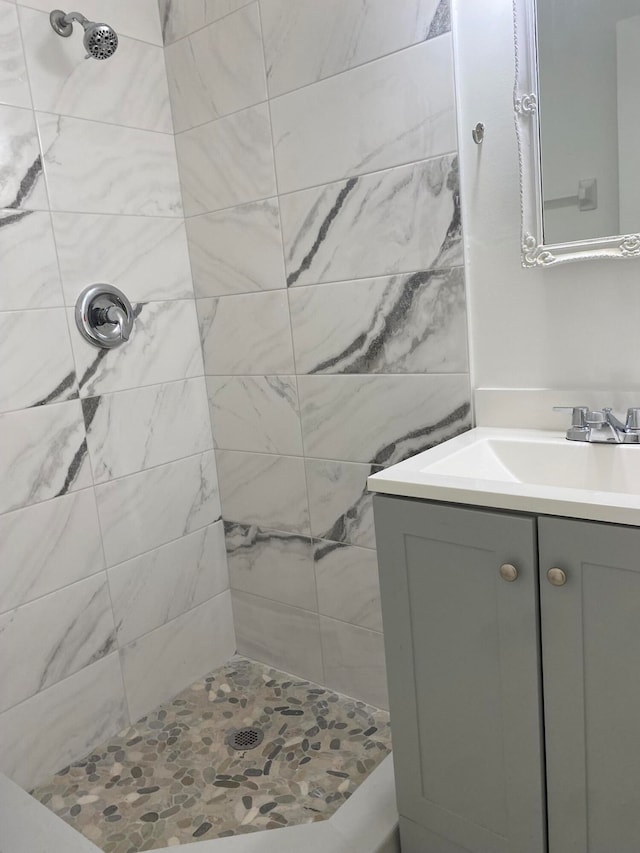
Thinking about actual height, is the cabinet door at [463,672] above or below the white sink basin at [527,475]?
below

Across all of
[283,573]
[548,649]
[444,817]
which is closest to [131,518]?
[283,573]

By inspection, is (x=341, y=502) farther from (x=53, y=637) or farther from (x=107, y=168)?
(x=107, y=168)

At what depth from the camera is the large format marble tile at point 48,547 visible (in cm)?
169

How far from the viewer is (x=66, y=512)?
5.91 ft

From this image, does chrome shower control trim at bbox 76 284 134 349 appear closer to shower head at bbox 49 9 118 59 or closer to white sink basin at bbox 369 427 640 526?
shower head at bbox 49 9 118 59

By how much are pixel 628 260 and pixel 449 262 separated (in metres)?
0.39

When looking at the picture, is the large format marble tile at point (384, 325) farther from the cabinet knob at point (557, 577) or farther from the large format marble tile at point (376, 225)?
the cabinet knob at point (557, 577)

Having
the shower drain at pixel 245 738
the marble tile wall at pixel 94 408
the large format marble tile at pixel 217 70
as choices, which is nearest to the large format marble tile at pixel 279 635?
the marble tile wall at pixel 94 408

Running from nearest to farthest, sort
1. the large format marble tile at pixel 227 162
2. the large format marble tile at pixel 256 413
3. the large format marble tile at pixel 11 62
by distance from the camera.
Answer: the large format marble tile at pixel 11 62
the large format marble tile at pixel 227 162
the large format marble tile at pixel 256 413

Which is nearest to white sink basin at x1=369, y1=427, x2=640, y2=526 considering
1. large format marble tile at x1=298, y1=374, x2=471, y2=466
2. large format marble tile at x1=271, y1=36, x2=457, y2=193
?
large format marble tile at x1=298, y1=374, x2=471, y2=466

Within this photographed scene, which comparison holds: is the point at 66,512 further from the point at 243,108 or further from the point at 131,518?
the point at 243,108

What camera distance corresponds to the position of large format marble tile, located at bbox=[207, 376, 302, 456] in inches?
77.0

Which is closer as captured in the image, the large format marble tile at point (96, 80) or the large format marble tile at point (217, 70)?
the large format marble tile at point (96, 80)

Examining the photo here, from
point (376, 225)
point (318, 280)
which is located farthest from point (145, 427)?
point (376, 225)
